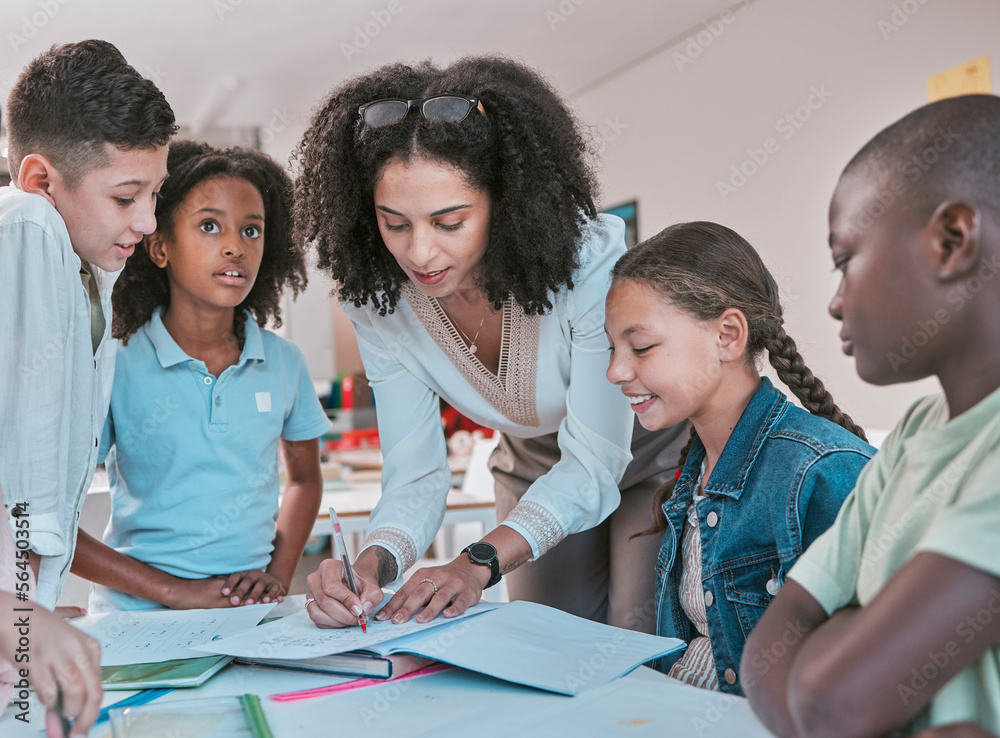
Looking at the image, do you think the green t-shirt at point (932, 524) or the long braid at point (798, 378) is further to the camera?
the long braid at point (798, 378)

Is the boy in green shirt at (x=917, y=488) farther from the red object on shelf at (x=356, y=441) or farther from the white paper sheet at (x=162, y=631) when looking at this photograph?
the red object on shelf at (x=356, y=441)

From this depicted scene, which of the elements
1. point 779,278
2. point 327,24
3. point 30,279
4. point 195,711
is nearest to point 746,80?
point 779,278

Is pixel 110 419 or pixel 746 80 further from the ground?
pixel 746 80

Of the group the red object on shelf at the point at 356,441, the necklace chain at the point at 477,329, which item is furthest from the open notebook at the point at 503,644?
the red object on shelf at the point at 356,441

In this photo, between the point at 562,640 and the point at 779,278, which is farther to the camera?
the point at 779,278

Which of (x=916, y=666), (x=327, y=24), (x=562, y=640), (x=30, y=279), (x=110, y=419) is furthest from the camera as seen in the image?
(x=327, y=24)

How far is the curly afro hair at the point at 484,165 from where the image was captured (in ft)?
4.17

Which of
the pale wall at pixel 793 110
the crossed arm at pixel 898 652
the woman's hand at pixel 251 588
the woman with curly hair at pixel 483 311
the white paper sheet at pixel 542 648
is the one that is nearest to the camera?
the crossed arm at pixel 898 652

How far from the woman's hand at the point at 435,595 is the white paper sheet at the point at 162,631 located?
8.5 inches

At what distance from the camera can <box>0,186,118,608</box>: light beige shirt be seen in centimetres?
106

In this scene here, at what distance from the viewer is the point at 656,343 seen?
3.90ft

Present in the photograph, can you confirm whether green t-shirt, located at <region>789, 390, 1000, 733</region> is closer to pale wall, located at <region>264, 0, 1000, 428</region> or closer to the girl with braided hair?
the girl with braided hair

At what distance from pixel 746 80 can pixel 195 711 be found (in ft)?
14.6

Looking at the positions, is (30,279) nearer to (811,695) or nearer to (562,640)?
(562,640)
